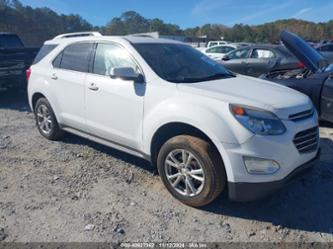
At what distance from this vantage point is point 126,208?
3.62 meters

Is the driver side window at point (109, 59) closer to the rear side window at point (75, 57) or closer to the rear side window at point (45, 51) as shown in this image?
the rear side window at point (75, 57)

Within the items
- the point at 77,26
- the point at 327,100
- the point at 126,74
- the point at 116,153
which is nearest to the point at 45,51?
the point at 116,153

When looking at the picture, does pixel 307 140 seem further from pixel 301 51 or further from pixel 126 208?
pixel 301 51

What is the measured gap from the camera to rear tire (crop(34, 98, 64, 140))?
5.46m

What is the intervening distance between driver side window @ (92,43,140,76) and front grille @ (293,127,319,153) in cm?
200

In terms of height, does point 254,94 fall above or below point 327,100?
above

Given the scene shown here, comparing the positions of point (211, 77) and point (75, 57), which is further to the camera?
point (75, 57)

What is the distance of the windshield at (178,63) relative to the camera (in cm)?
401

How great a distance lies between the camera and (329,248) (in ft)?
9.71

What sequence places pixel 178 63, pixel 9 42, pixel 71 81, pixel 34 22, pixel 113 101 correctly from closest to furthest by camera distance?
pixel 113 101
pixel 178 63
pixel 71 81
pixel 9 42
pixel 34 22

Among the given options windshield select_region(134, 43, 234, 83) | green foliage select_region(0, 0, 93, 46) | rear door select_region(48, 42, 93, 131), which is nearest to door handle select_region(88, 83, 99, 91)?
rear door select_region(48, 42, 93, 131)

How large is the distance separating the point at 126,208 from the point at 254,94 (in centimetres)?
180

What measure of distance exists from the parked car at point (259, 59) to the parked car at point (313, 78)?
2914 mm

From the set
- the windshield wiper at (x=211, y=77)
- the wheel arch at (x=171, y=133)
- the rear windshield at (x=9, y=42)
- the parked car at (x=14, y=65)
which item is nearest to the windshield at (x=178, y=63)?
the windshield wiper at (x=211, y=77)
